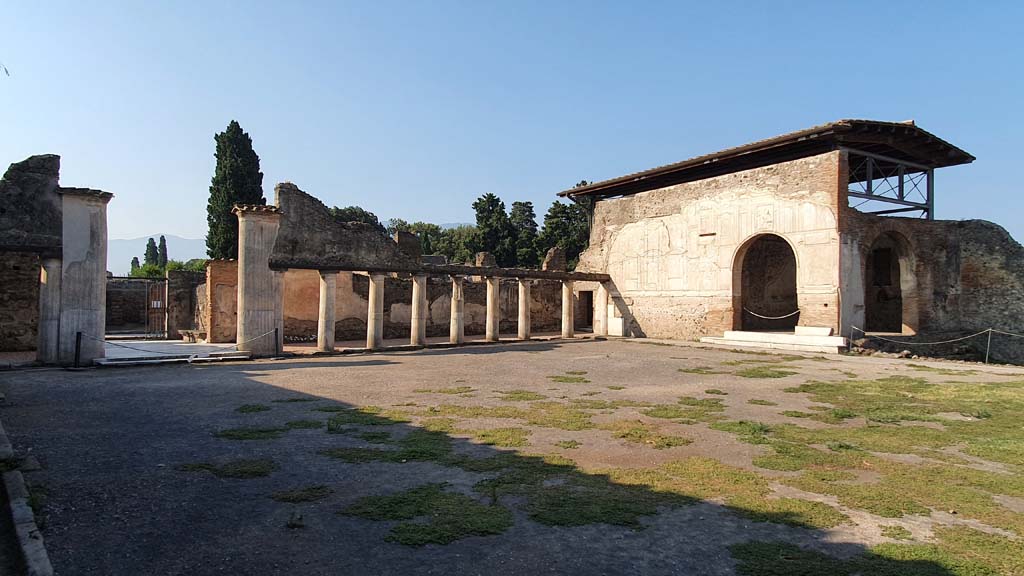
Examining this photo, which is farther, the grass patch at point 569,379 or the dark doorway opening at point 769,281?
the dark doorway opening at point 769,281

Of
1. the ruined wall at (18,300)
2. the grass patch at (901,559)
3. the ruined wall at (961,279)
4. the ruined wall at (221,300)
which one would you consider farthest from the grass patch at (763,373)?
the ruined wall at (18,300)

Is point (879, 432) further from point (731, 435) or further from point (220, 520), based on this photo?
point (220, 520)

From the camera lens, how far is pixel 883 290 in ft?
75.0

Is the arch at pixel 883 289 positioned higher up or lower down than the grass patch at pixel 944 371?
higher up

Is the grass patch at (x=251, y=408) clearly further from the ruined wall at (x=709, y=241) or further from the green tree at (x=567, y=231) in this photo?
the green tree at (x=567, y=231)

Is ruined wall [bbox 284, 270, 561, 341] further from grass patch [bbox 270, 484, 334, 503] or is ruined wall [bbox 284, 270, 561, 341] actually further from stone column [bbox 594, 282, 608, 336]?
grass patch [bbox 270, 484, 334, 503]

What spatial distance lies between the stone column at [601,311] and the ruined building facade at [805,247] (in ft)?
1.43

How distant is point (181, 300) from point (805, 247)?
68.2 feet

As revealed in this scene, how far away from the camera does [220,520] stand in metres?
3.65

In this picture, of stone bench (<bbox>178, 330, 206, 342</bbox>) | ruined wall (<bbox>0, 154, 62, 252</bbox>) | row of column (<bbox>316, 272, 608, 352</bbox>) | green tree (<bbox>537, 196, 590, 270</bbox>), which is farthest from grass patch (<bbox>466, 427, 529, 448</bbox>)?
green tree (<bbox>537, 196, 590, 270</bbox>)

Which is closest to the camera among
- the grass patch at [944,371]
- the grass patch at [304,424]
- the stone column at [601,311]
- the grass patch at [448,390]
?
the grass patch at [304,424]

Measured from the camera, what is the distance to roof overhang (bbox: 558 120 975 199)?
1658cm

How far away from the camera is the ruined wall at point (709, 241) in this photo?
16625 mm

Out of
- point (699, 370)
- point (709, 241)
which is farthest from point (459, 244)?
point (699, 370)
